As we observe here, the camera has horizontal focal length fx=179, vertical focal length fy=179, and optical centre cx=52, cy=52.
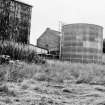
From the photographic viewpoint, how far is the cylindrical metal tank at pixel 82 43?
23.2 m

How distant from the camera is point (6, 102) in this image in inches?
129

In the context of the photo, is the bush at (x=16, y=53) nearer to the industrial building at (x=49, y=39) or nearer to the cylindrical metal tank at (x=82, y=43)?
the cylindrical metal tank at (x=82, y=43)

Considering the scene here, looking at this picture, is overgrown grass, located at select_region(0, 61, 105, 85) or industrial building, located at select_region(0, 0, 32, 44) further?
industrial building, located at select_region(0, 0, 32, 44)

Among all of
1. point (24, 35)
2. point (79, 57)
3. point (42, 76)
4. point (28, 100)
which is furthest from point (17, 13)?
point (28, 100)

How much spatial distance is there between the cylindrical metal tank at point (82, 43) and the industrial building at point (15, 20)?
5.78 metres

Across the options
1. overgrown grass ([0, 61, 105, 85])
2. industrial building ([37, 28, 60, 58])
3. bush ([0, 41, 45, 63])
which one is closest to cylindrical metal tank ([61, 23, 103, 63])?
industrial building ([37, 28, 60, 58])

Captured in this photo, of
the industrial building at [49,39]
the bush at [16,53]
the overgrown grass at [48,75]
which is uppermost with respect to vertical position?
the industrial building at [49,39]

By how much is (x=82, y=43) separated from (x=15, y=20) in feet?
31.2

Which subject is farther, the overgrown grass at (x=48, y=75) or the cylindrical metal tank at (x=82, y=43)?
the cylindrical metal tank at (x=82, y=43)

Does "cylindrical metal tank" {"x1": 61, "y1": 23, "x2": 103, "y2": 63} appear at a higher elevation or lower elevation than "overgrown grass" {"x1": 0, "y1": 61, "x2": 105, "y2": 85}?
higher

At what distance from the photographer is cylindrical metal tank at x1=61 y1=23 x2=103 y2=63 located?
76.1 ft

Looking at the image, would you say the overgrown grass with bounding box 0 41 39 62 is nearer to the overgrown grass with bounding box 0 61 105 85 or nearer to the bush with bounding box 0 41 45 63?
the bush with bounding box 0 41 45 63

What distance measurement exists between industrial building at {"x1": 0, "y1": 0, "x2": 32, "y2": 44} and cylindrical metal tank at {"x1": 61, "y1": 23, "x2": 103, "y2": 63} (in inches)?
227

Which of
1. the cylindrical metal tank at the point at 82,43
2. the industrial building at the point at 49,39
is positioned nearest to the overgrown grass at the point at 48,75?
the cylindrical metal tank at the point at 82,43
